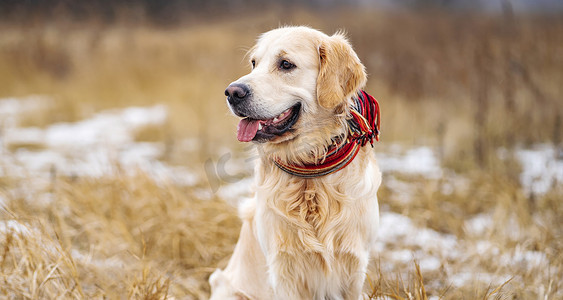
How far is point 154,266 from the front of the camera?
2695 mm

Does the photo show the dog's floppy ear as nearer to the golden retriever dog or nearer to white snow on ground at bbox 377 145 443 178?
the golden retriever dog

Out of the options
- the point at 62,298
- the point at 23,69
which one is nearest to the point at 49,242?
the point at 62,298

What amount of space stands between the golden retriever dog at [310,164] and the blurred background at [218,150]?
227 mm

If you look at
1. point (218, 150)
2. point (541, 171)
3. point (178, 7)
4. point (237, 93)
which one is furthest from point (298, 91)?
point (178, 7)

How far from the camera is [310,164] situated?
1815mm

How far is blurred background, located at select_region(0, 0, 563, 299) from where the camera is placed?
94.7 inches

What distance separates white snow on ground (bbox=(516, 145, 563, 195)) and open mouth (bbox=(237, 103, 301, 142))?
2585mm

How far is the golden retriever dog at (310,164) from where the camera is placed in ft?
5.59

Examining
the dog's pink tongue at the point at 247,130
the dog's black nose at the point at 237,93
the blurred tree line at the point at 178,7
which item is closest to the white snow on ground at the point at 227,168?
the dog's pink tongue at the point at 247,130

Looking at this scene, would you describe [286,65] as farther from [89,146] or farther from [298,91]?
[89,146]

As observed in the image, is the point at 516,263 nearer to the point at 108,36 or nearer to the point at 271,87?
the point at 271,87

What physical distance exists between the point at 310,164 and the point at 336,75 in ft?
1.36

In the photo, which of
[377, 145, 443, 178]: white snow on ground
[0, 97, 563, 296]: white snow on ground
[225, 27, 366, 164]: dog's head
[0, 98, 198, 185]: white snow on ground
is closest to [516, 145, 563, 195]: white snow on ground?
[0, 97, 563, 296]: white snow on ground

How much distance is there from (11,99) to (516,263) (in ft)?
28.8
